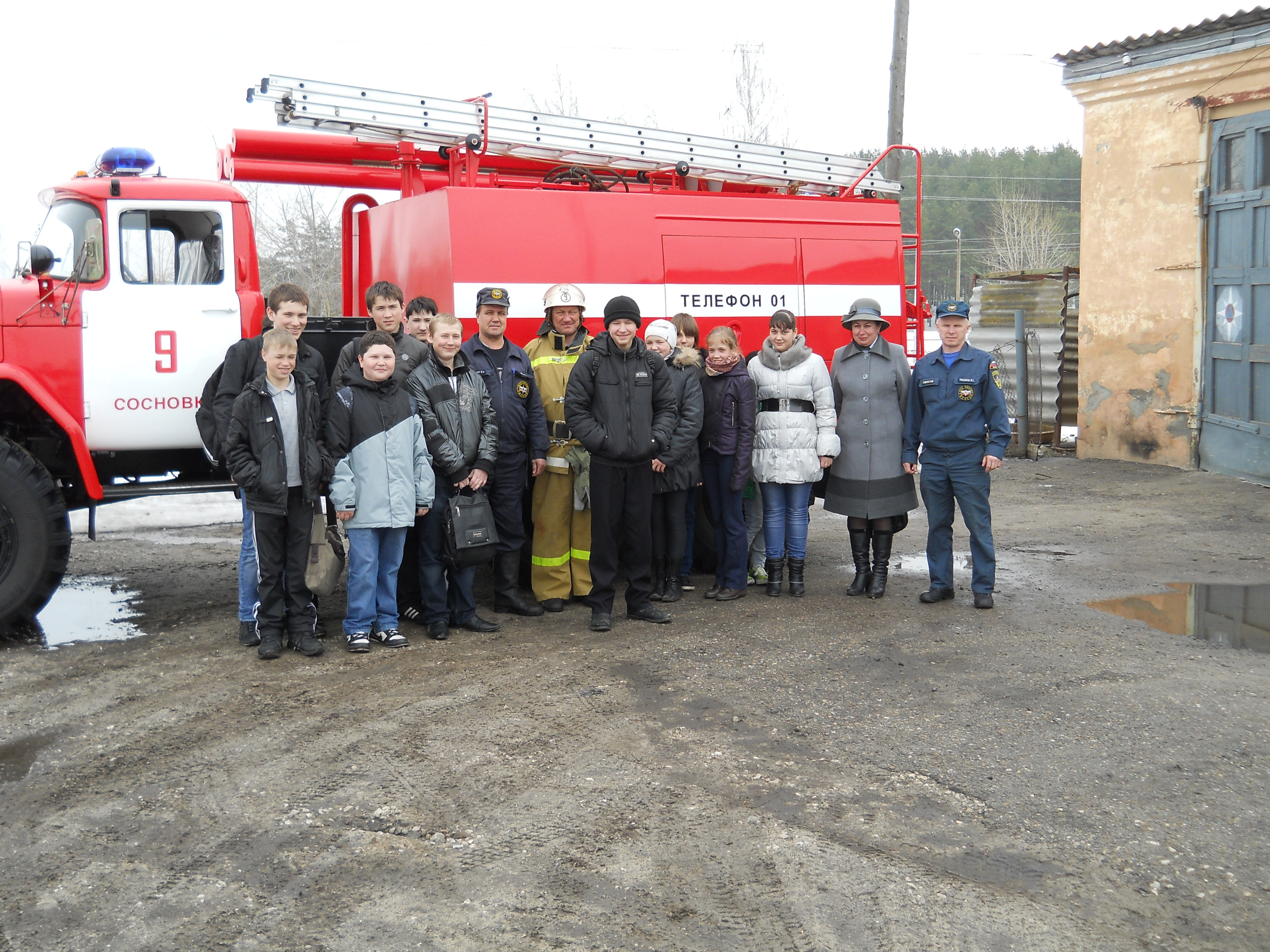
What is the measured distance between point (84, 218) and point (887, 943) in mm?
5698

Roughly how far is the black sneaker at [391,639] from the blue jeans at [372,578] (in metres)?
0.02

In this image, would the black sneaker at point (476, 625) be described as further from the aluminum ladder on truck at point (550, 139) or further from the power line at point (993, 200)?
the power line at point (993, 200)

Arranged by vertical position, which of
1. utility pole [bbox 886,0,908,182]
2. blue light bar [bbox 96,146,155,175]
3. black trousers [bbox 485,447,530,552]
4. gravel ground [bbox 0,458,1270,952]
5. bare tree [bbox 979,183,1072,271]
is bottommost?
gravel ground [bbox 0,458,1270,952]

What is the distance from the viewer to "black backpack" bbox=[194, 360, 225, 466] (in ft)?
18.6

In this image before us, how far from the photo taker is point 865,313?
686 cm

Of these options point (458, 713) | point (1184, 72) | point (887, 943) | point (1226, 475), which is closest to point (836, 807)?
point (887, 943)

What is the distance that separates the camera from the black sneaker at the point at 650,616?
6371 mm

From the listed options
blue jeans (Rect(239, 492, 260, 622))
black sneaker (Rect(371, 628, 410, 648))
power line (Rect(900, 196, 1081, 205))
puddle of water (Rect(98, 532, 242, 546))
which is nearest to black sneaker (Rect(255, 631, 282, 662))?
blue jeans (Rect(239, 492, 260, 622))

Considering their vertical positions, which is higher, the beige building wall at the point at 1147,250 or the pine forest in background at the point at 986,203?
the pine forest in background at the point at 986,203

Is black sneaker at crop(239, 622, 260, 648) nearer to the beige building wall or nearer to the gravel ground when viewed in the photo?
the gravel ground

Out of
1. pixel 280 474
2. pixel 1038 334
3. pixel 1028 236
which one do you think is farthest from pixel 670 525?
pixel 1028 236

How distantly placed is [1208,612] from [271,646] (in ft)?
17.9

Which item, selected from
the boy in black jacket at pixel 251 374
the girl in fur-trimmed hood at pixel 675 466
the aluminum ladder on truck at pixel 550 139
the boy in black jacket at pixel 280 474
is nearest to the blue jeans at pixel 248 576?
the boy in black jacket at pixel 251 374

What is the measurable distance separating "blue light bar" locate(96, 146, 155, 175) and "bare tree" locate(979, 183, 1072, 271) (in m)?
44.1
